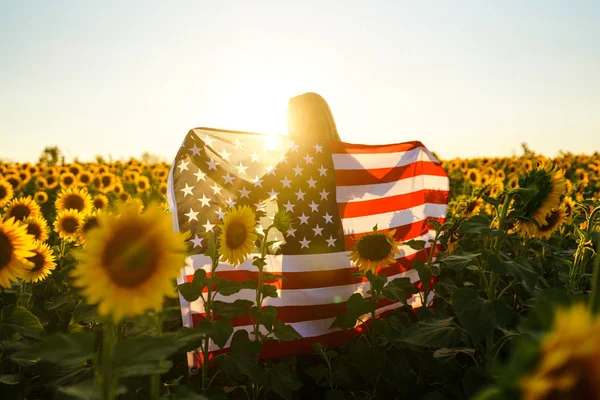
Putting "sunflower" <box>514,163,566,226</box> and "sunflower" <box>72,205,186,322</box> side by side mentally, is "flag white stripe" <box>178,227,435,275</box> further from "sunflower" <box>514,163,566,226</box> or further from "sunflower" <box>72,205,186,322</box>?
"sunflower" <box>72,205,186,322</box>

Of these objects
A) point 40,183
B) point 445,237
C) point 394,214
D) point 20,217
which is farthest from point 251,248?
point 40,183

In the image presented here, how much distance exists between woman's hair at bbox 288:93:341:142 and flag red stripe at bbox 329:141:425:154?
1.32 m

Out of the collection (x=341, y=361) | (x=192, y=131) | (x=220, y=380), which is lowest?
(x=220, y=380)

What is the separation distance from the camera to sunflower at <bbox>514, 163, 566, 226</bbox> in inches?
104

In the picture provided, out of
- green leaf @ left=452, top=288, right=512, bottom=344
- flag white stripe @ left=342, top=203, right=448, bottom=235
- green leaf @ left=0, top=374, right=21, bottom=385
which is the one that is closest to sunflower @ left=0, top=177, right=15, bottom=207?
green leaf @ left=0, top=374, right=21, bottom=385

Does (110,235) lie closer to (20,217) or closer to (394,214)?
(394,214)

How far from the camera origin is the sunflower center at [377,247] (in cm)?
351

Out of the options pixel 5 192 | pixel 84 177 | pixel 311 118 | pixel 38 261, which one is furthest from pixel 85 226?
pixel 84 177

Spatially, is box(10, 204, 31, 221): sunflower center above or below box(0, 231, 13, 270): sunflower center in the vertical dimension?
below

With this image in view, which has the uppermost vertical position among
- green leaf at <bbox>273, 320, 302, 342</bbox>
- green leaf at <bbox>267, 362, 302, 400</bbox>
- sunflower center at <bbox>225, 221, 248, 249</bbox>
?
sunflower center at <bbox>225, 221, 248, 249</bbox>

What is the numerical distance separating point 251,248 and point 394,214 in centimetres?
234

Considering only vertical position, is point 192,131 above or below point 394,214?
above

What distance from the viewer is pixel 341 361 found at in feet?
11.7

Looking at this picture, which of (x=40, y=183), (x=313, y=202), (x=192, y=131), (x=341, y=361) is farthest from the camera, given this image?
(x=40, y=183)
